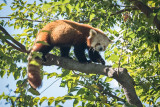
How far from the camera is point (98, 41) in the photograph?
5.84 metres

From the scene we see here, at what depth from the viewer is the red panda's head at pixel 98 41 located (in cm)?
547

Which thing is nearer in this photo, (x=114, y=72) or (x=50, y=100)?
(x=50, y=100)

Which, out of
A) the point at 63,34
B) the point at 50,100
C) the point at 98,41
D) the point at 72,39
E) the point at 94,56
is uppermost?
the point at 63,34

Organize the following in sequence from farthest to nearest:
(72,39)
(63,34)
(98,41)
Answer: (98,41) → (72,39) → (63,34)

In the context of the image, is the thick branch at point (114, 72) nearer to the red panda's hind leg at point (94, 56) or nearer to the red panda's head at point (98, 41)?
the red panda's head at point (98, 41)

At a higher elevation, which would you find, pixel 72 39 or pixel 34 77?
pixel 72 39

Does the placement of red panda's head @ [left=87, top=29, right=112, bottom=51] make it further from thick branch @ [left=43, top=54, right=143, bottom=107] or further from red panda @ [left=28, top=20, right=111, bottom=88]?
thick branch @ [left=43, top=54, right=143, bottom=107]

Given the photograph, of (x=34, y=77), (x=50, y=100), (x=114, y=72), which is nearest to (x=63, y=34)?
(x=34, y=77)

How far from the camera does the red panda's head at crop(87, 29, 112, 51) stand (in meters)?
5.47

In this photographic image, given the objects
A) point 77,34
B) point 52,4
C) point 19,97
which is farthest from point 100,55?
point 19,97

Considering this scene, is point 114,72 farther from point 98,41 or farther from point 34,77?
point 98,41

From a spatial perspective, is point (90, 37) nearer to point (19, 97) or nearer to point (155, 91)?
point (155, 91)

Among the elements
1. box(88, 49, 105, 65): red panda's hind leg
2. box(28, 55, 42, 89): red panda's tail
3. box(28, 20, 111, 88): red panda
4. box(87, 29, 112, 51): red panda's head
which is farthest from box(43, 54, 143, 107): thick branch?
box(88, 49, 105, 65): red panda's hind leg

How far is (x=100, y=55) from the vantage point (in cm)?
598
